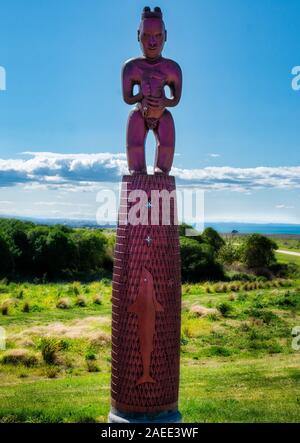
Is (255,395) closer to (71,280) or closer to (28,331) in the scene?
(28,331)

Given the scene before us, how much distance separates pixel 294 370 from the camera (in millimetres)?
12625

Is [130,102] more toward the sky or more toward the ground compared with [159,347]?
more toward the sky

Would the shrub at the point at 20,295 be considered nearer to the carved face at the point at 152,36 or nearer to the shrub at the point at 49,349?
the shrub at the point at 49,349

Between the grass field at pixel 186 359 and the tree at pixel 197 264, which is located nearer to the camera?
the grass field at pixel 186 359

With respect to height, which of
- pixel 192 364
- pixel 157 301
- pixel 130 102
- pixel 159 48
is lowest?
pixel 192 364

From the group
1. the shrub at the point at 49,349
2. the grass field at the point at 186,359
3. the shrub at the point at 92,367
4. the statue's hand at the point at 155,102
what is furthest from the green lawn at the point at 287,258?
the statue's hand at the point at 155,102

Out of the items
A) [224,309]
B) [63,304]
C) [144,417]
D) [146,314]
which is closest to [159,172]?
[146,314]

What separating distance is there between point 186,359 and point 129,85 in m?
8.67

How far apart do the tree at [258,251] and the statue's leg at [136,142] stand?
86.4 ft

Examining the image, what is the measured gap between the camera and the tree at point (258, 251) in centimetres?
3297
